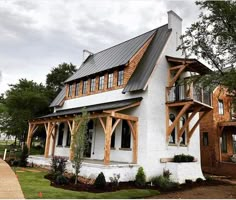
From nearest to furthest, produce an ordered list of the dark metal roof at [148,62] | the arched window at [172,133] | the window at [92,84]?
the dark metal roof at [148,62] < the arched window at [172,133] < the window at [92,84]

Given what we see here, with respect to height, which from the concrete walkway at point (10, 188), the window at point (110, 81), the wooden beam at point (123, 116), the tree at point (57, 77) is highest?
the tree at point (57, 77)

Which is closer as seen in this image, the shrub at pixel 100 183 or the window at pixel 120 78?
the shrub at pixel 100 183

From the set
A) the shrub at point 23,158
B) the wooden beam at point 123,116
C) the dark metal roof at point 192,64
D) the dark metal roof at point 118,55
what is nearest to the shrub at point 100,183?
the wooden beam at point 123,116

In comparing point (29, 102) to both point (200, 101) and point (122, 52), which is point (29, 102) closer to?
point (122, 52)

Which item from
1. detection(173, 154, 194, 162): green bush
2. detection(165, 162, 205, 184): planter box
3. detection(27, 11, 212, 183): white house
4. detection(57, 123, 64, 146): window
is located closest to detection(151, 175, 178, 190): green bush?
detection(27, 11, 212, 183): white house

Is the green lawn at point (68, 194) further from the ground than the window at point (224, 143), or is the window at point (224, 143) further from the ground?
the window at point (224, 143)

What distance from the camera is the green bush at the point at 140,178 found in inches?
460

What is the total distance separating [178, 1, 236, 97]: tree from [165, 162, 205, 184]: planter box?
512cm

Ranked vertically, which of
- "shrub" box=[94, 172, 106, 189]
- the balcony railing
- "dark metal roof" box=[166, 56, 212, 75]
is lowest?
"shrub" box=[94, 172, 106, 189]

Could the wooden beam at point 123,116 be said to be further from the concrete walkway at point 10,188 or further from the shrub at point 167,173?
the concrete walkway at point 10,188

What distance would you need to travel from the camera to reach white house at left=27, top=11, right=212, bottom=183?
1283cm

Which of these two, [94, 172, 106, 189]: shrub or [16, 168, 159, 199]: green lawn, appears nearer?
[16, 168, 159, 199]: green lawn

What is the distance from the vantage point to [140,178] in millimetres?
11992

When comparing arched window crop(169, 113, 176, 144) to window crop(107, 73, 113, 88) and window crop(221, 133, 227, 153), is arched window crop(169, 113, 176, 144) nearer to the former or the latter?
window crop(107, 73, 113, 88)
